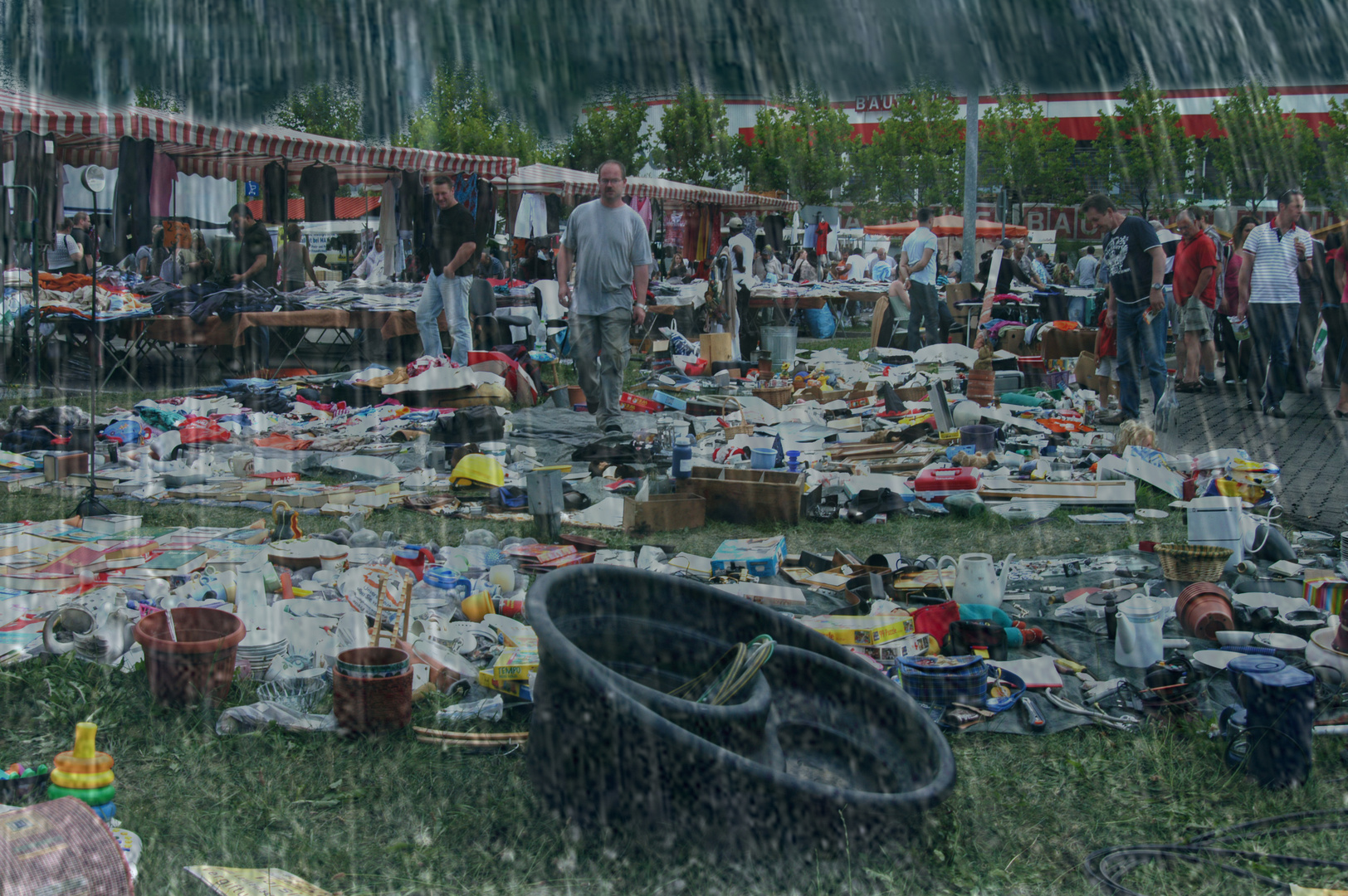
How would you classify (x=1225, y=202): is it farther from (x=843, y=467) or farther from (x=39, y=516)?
(x=39, y=516)

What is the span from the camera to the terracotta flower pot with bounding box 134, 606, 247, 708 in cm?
353

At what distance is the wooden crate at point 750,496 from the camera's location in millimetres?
6266

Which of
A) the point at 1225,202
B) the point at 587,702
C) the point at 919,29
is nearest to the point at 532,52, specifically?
the point at 919,29

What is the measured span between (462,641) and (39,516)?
3.29 m

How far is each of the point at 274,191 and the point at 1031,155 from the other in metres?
38.5

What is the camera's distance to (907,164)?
47562 millimetres

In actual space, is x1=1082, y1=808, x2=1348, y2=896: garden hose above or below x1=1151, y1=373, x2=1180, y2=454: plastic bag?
below

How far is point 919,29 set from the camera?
2406 millimetres

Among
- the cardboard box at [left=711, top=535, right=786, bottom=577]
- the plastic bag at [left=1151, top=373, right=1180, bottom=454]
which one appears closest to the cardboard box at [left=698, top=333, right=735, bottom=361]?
the plastic bag at [left=1151, top=373, right=1180, bottom=454]

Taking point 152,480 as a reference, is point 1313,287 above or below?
above

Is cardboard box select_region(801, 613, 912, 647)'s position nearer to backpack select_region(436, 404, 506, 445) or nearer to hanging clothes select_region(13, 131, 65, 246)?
backpack select_region(436, 404, 506, 445)

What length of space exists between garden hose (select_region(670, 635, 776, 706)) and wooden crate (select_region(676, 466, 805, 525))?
339 centimetres

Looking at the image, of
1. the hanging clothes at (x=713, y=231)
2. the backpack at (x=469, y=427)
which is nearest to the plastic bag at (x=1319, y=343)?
the backpack at (x=469, y=427)

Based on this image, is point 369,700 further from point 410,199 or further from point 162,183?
point 410,199
